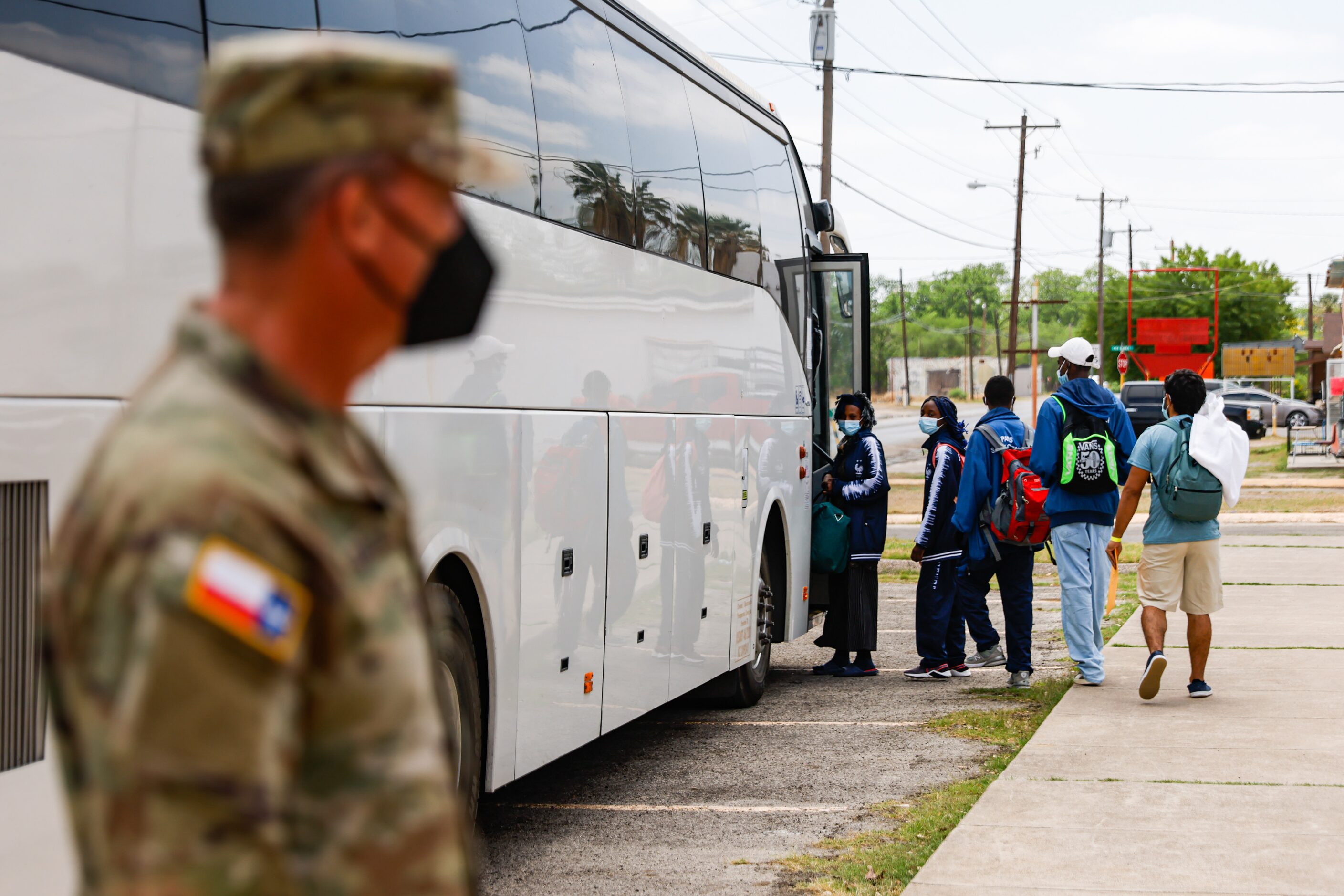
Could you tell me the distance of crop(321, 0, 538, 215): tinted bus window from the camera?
194 inches

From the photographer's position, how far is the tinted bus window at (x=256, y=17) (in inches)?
153

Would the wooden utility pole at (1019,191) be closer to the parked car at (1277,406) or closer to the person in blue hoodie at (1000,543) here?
the parked car at (1277,406)

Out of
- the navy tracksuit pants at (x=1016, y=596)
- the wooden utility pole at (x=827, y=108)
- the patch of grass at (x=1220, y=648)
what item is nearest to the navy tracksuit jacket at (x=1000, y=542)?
the navy tracksuit pants at (x=1016, y=596)

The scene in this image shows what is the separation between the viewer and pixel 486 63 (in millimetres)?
5488

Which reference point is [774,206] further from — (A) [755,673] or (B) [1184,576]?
(B) [1184,576]

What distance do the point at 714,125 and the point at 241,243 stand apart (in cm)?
764

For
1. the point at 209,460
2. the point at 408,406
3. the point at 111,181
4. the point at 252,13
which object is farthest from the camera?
the point at 408,406

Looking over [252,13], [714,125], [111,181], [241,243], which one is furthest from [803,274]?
[241,243]

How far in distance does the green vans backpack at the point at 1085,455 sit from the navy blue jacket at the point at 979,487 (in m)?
0.66

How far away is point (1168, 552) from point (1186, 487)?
42 cm

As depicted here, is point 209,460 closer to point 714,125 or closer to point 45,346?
point 45,346

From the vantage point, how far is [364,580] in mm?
1368

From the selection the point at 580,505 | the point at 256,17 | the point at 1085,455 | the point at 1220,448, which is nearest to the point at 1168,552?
the point at 1220,448

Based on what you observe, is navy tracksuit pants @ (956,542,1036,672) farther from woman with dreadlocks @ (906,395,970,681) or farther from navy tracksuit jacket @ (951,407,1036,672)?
woman with dreadlocks @ (906,395,970,681)
